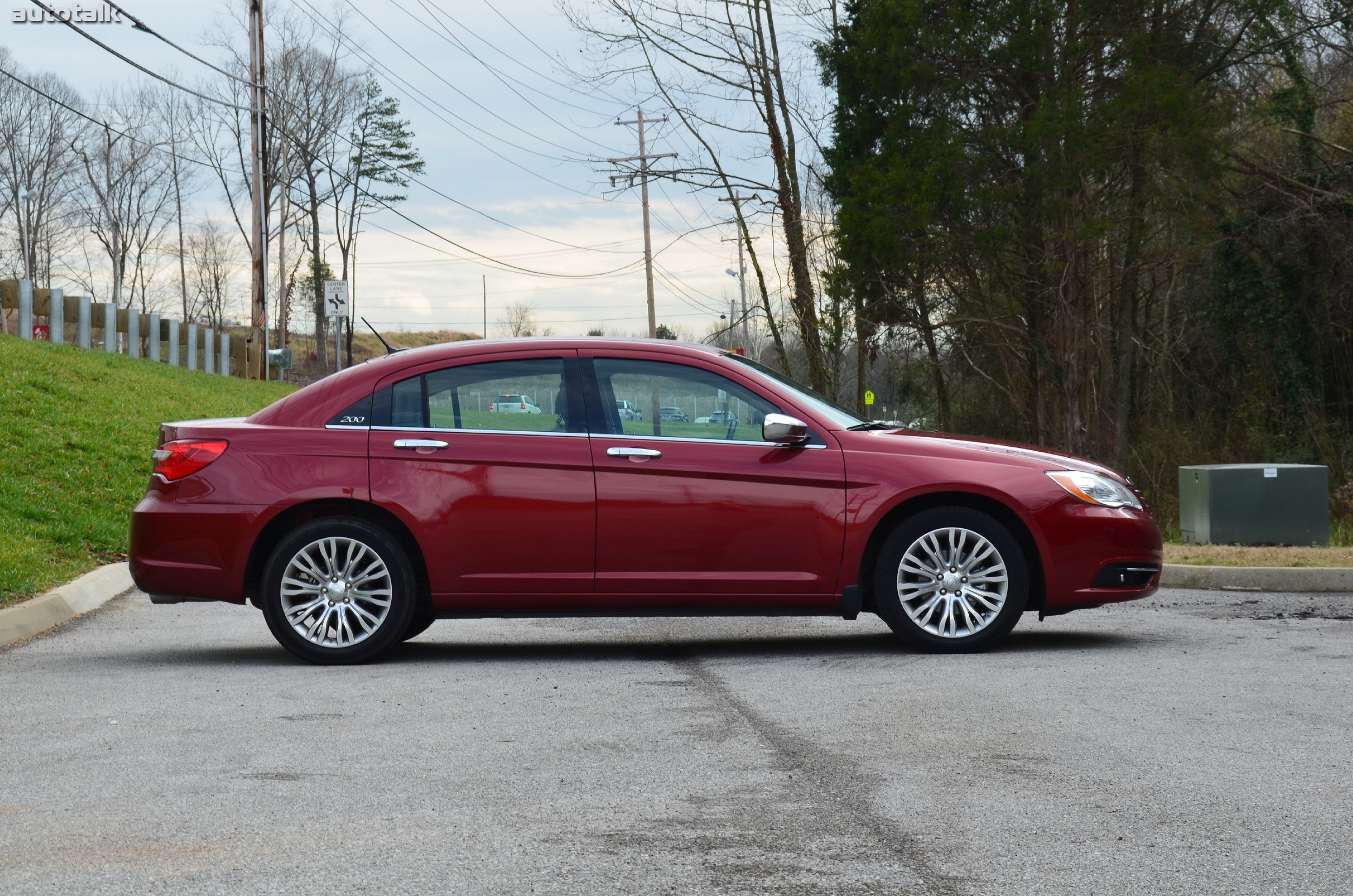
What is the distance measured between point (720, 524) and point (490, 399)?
1.42 metres

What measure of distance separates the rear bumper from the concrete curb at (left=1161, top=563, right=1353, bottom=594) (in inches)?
279

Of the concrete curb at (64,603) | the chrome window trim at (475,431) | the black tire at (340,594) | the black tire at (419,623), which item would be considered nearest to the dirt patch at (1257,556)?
the chrome window trim at (475,431)

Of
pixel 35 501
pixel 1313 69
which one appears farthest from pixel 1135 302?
pixel 35 501

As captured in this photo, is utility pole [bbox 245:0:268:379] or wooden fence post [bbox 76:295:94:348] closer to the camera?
wooden fence post [bbox 76:295:94:348]

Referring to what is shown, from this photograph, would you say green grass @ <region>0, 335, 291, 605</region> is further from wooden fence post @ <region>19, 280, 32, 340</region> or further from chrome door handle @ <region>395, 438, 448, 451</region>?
chrome door handle @ <region>395, 438, 448, 451</region>

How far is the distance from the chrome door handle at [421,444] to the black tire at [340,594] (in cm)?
46

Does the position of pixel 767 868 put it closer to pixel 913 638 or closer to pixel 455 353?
pixel 913 638

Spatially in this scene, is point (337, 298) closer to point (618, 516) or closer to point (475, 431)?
point (475, 431)

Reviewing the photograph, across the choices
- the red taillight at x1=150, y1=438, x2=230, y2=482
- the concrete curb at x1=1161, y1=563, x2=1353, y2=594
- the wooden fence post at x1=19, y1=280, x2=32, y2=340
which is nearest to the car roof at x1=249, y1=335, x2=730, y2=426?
the red taillight at x1=150, y1=438, x2=230, y2=482

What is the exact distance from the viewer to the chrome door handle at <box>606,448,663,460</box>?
7719 mm

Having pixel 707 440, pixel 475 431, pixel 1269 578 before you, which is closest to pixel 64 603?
pixel 475 431

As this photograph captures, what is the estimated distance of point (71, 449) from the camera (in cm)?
1650

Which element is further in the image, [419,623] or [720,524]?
[419,623]

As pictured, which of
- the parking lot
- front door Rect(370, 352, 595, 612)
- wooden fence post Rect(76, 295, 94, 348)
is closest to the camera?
the parking lot
